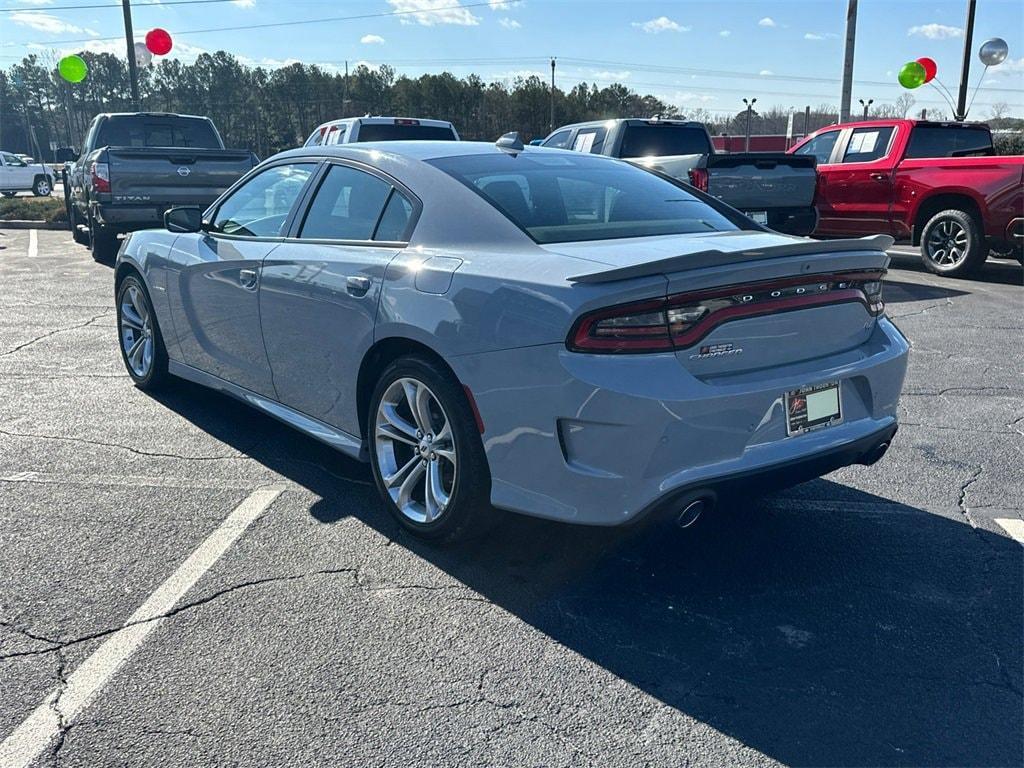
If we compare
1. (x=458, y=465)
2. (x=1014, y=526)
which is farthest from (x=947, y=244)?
(x=458, y=465)

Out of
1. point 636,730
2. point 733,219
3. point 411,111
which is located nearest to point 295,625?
point 636,730

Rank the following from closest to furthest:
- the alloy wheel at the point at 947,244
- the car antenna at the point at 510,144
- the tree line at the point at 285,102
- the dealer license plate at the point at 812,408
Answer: the dealer license plate at the point at 812,408 → the car antenna at the point at 510,144 → the alloy wheel at the point at 947,244 → the tree line at the point at 285,102

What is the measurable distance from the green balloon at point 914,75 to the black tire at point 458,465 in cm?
1877

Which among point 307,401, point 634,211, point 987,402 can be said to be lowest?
point 987,402

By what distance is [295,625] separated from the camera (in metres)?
3.08

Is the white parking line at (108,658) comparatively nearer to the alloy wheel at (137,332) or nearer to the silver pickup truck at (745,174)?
the alloy wheel at (137,332)

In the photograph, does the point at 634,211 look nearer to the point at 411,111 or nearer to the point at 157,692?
the point at 157,692

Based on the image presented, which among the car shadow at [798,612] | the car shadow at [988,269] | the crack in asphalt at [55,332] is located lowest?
the car shadow at [988,269]

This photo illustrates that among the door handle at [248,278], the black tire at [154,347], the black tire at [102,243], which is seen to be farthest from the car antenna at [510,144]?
the black tire at [102,243]

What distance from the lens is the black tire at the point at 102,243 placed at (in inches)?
485

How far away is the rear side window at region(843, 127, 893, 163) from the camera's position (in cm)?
1210

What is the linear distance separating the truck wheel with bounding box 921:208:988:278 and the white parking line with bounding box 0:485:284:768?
9826 mm

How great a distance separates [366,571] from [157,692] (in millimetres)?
948

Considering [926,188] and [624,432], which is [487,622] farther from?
[926,188]
